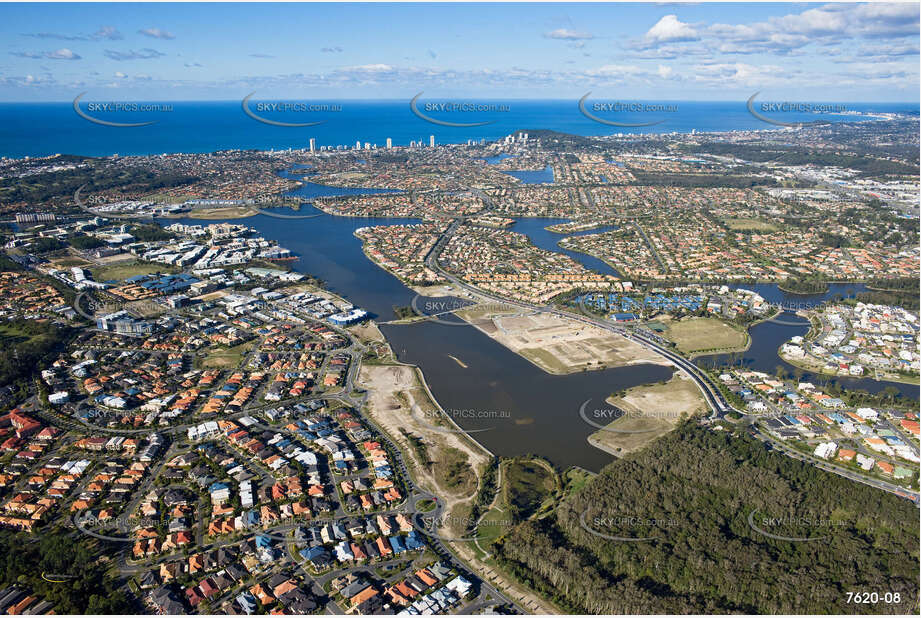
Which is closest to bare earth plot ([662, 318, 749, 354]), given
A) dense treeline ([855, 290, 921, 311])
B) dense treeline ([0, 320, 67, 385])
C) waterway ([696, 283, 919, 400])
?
waterway ([696, 283, 919, 400])

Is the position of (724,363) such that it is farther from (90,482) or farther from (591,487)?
(90,482)

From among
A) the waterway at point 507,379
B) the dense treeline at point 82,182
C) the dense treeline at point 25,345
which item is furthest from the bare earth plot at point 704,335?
the dense treeline at point 82,182

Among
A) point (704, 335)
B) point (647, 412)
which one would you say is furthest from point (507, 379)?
point (704, 335)

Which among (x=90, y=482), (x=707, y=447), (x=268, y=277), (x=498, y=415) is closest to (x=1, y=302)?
(x=268, y=277)

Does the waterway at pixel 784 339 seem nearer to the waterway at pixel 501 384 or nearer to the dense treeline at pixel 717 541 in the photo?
the waterway at pixel 501 384

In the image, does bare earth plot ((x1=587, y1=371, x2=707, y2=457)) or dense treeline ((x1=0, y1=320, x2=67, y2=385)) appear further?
dense treeline ((x1=0, y1=320, x2=67, y2=385))

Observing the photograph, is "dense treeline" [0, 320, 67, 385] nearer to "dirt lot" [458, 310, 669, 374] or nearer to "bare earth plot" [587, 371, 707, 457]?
"dirt lot" [458, 310, 669, 374]
